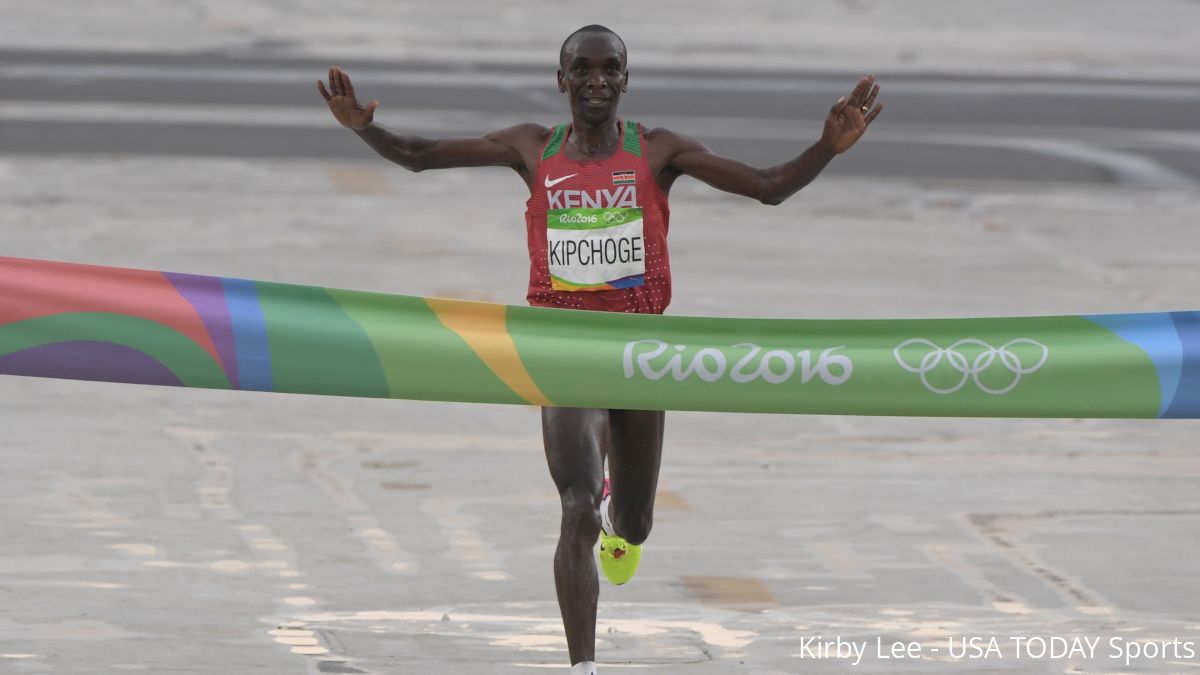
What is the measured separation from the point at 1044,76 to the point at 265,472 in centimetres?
2381

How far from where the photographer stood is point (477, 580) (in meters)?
8.43

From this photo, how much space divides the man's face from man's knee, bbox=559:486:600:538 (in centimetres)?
125

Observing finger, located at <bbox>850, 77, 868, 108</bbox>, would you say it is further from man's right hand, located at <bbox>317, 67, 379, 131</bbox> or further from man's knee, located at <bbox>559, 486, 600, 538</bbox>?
man's right hand, located at <bbox>317, 67, 379, 131</bbox>

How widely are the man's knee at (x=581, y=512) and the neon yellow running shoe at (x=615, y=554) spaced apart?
3.77 ft

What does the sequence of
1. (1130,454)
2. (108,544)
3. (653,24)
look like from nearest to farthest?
(108,544)
(1130,454)
(653,24)

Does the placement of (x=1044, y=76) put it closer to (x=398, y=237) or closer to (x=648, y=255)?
(x=398, y=237)

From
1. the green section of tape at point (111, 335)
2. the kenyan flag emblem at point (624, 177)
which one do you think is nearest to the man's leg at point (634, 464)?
the kenyan flag emblem at point (624, 177)

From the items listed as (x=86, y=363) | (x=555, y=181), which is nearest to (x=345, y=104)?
(x=555, y=181)

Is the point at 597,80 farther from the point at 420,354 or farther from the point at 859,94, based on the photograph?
the point at 420,354

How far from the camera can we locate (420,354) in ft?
23.1

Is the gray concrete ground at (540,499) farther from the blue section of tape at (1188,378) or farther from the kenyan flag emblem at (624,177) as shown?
the kenyan flag emblem at (624,177)

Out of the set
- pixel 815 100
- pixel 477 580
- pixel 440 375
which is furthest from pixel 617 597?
pixel 815 100

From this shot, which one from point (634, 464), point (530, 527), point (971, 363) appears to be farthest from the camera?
point (530, 527)

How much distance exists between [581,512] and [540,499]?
10.0 ft
